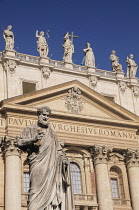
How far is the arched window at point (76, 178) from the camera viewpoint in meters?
31.9

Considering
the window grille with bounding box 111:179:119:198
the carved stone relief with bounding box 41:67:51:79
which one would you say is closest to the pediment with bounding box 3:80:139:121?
the carved stone relief with bounding box 41:67:51:79

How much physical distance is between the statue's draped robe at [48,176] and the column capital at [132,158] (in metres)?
26.3

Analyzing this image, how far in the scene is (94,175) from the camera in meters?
32.2

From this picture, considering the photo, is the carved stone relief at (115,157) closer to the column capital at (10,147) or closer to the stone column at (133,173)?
the stone column at (133,173)

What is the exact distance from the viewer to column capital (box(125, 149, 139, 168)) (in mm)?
33812

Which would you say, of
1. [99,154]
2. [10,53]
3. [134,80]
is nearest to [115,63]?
[134,80]

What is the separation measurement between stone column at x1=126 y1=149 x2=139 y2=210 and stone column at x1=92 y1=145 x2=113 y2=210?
185 cm

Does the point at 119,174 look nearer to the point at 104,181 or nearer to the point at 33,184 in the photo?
the point at 104,181

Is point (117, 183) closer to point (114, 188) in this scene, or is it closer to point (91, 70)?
point (114, 188)

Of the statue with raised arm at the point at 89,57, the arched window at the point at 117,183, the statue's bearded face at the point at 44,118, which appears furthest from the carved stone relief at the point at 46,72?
the statue's bearded face at the point at 44,118

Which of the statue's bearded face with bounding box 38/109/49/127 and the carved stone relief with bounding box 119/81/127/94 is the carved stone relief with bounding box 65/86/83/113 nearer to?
the carved stone relief with bounding box 119/81/127/94

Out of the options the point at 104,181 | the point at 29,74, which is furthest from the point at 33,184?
the point at 29,74

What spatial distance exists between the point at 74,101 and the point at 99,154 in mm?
4153

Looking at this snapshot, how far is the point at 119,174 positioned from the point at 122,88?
7.25 metres
